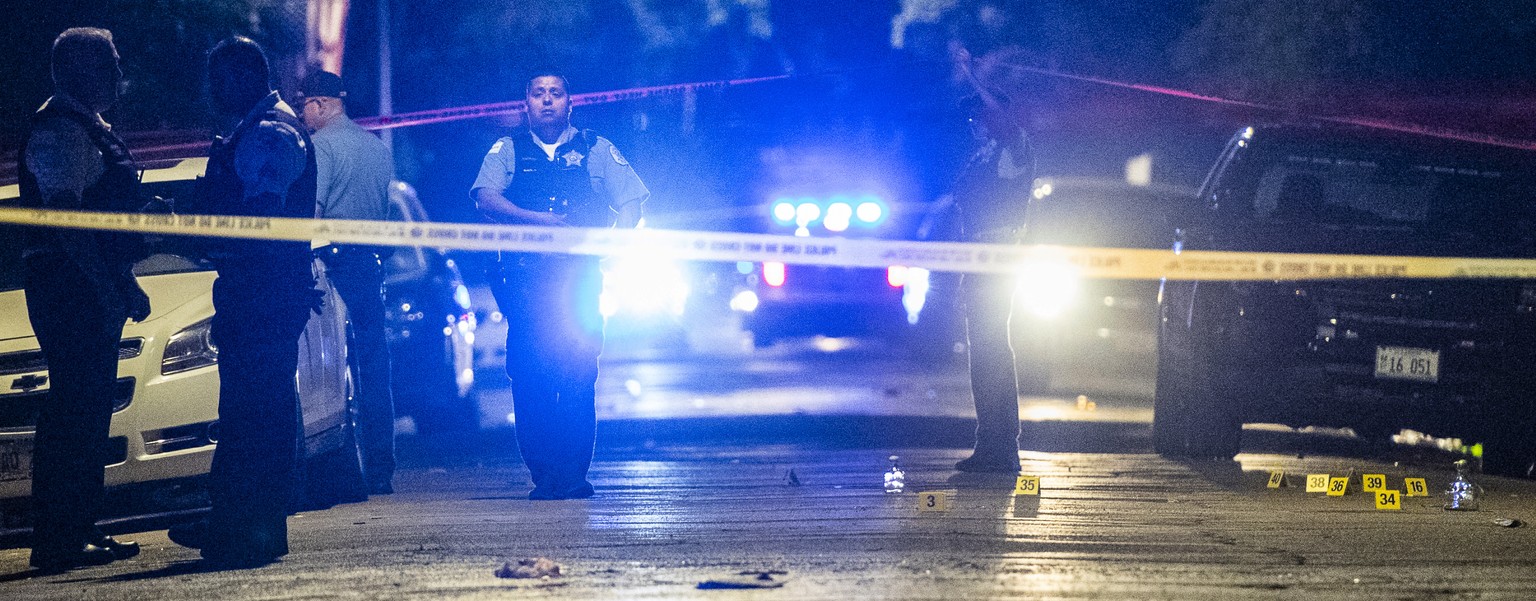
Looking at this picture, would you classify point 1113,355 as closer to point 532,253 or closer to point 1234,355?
point 1234,355

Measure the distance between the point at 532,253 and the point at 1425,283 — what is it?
426cm

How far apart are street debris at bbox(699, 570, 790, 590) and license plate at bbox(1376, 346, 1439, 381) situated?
4.44 meters

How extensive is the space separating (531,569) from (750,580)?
0.74 meters

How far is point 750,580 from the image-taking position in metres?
6.35

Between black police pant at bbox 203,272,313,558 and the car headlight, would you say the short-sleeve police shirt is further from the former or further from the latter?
black police pant at bbox 203,272,313,558

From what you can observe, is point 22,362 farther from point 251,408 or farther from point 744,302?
point 744,302

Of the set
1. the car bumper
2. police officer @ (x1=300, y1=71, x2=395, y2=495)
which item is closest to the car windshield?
police officer @ (x1=300, y1=71, x2=395, y2=495)

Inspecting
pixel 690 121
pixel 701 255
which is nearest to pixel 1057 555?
pixel 701 255

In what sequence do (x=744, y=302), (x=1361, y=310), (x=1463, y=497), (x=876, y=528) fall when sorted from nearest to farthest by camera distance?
(x=876, y=528)
(x=1463, y=497)
(x=1361, y=310)
(x=744, y=302)

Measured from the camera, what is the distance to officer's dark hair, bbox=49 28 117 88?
7.33 m

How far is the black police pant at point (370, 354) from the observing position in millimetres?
9703

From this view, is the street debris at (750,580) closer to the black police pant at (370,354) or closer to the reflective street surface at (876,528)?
the reflective street surface at (876,528)

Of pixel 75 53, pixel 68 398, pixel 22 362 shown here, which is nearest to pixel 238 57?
pixel 75 53

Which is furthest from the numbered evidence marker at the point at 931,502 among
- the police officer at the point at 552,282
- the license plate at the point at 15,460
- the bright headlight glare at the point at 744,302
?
the bright headlight glare at the point at 744,302
